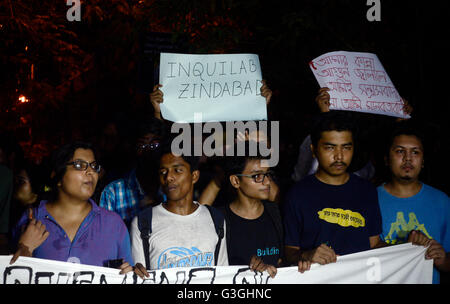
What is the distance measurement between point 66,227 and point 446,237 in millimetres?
2709

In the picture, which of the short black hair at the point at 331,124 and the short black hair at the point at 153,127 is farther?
the short black hair at the point at 153,127

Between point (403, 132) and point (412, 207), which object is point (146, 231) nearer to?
point (412, 207)

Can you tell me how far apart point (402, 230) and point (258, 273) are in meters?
1.21

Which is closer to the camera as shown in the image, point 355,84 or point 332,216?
point 332,216

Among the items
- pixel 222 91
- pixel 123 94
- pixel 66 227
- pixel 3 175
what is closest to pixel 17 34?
pixel 3 175

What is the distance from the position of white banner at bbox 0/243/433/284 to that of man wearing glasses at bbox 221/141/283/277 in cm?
17

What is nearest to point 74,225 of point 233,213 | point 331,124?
point 233,213

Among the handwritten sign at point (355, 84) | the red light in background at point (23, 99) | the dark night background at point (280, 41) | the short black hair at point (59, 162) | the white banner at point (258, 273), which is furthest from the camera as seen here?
the red light in background at point (23, 99)

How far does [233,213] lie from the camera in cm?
349

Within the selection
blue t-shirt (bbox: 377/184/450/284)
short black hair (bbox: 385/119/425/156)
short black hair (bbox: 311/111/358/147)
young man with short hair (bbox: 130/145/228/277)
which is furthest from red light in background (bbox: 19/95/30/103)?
blue t-shirt (bbox: 377/184/450/284)

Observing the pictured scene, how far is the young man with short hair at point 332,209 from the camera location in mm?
3260

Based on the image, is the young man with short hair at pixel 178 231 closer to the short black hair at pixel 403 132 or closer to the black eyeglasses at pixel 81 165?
the black eyeglasses at pixel 81 165

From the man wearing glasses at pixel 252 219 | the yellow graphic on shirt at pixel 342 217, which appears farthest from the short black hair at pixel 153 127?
the yellow graphic on shirt at pixel 342 217

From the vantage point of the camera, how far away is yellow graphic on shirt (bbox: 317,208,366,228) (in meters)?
3.28
